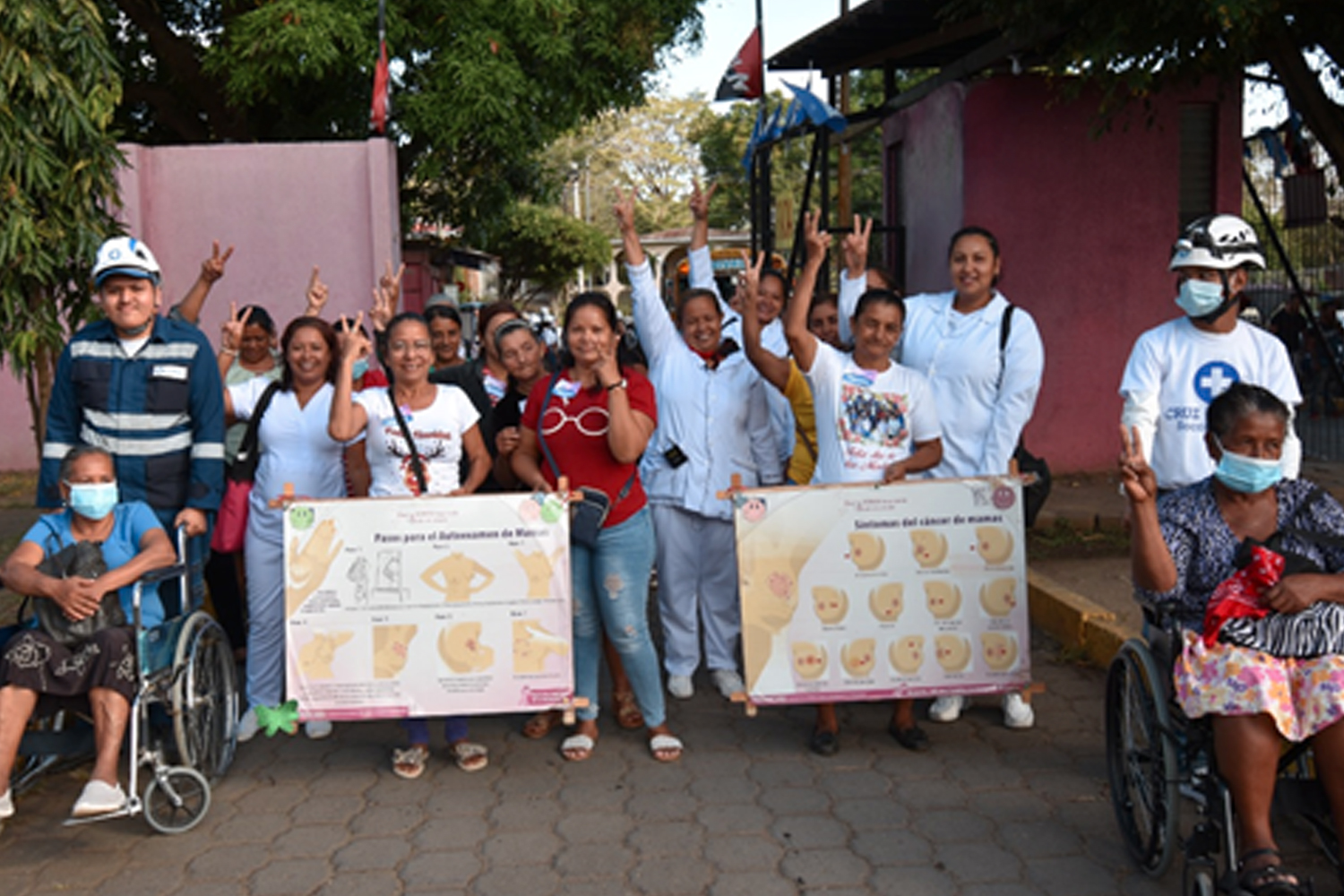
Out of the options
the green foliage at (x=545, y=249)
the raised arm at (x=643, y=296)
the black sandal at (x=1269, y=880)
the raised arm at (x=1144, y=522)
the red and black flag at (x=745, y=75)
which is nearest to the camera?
the black sandal at (x=1269, y=880)

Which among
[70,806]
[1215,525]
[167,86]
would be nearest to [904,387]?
[1215,525]

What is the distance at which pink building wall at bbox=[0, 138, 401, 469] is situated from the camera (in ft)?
32.8

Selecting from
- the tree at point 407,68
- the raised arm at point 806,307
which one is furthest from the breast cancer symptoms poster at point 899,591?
the tree at point 407,68

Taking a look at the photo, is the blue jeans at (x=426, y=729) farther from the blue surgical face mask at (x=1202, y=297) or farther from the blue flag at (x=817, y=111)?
the blue flag at (x=817, y=111)

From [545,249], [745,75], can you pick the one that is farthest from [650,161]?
[745,75]

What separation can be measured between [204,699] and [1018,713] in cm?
320

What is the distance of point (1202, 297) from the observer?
4.39 metres

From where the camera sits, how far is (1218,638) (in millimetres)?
3578

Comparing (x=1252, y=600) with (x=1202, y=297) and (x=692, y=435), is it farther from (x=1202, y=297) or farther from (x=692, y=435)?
(x=692, y=435)

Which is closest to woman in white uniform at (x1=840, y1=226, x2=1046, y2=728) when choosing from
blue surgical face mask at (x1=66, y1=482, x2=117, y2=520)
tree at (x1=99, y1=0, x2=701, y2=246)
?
blue surgical face mask at (x1=66, y1=482, x2=117, y2=520)

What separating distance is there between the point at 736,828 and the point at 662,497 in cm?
169

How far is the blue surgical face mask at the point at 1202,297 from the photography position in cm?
437

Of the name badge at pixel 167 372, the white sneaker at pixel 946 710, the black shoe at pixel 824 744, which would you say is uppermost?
the name badge at pixel 167 372

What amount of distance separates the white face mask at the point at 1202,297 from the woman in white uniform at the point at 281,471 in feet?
11.1
